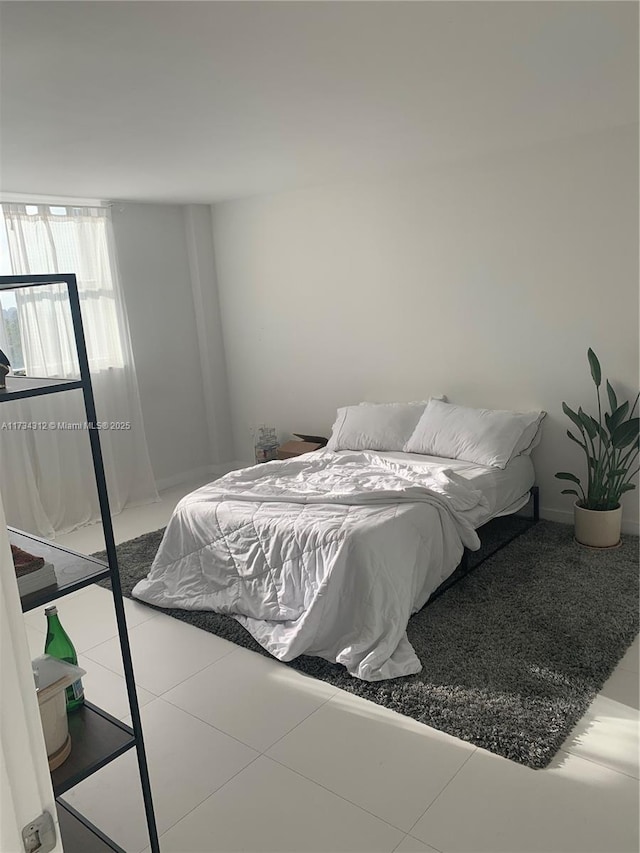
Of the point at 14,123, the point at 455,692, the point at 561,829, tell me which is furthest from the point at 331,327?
the point at 561,829

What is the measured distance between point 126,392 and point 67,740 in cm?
379

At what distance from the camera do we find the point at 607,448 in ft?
12.1

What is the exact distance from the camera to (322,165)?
407 cm

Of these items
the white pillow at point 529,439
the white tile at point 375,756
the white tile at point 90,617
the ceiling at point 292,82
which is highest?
the ceiling at point 292,82

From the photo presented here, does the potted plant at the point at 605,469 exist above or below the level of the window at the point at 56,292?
below

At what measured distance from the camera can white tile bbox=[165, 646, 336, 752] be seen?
246 cm

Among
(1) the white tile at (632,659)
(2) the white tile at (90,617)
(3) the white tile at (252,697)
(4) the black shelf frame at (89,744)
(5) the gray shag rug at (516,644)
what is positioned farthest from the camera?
(2) the white tile at (90,617)

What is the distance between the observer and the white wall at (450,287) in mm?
3773

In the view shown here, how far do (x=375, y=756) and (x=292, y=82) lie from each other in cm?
244

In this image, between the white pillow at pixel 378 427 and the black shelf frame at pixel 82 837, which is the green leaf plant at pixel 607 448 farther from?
the black shelf frame at pixel 82 837

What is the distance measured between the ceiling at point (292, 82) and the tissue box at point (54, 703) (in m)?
1.69

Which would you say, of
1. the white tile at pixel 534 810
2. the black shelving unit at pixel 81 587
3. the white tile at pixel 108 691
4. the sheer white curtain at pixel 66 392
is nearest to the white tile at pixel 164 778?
the white tile at pixel 108 691

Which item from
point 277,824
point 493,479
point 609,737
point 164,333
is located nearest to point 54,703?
point 277,824

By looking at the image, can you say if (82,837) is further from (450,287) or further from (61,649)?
(450,287)
